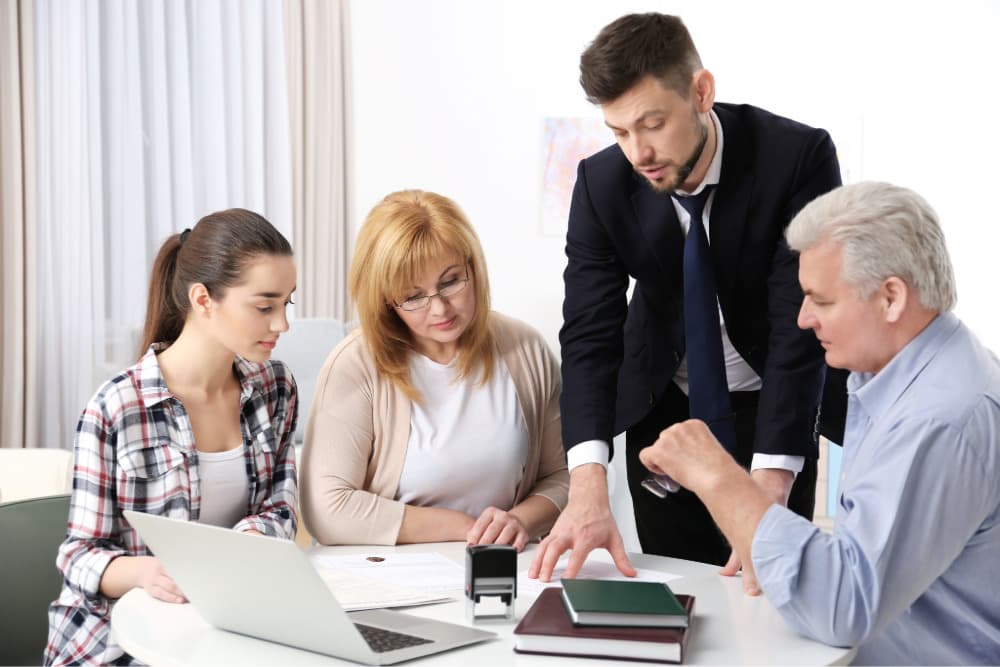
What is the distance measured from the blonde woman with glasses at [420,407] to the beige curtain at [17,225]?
2.26 metres

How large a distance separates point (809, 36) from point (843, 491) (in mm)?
4211

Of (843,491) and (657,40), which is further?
(657,40)

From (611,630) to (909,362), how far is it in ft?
1.70

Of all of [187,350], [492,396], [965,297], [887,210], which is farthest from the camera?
[965,297]

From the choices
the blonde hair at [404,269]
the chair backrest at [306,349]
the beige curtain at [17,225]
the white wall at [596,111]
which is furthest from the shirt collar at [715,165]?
the beige curtain at [17,225]

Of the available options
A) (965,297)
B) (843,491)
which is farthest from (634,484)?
(965,297)

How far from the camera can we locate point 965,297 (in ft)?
16.3

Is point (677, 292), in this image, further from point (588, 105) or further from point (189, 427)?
point (588, 105)

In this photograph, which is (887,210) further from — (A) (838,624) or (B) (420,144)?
(B) (420,144)

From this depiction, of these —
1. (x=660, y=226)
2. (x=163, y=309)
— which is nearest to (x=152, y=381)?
(x=163, y=309)

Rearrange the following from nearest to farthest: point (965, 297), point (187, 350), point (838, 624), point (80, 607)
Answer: point (838, 624)
point (80, 607)
point (187, 350)
point (965, 297)

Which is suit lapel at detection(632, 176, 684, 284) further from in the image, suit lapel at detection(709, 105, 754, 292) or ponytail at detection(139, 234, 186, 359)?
ponytail at detection(139, 234, 186, 359)

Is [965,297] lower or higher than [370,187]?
lower

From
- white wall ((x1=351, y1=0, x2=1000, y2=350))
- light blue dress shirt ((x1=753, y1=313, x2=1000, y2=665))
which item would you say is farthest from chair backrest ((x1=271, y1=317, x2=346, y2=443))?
light blue dress shirt ((x1=753, y1=313, x2=1000, y2=665))
